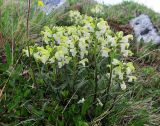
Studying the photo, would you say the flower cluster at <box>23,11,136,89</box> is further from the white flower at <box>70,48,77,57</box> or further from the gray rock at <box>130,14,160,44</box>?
the gray rock at <box>130,14,160,44</box>

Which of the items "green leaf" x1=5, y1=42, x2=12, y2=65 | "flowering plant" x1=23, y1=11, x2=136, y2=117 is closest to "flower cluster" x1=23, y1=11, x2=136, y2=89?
"flowering plant" x1=23, y1=11, x2=136, y2=117

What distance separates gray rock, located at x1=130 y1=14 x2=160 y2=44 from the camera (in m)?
6.53

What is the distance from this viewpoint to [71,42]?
9.91 feet

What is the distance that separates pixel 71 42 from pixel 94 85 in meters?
0.44

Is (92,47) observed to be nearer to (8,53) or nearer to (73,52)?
(73,52)

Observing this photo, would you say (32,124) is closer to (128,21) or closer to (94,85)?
(94,85)

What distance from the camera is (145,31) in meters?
7.07

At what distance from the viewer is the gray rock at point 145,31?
6.53m

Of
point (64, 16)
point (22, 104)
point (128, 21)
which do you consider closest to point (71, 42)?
point (22, 104)

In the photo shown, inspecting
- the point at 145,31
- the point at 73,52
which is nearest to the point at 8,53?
the point at 73,52

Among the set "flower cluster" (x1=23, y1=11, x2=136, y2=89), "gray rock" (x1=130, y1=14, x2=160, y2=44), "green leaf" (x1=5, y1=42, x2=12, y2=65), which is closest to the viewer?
"flower cluster" (x1=23, y1=11, x2=136, y2=89)

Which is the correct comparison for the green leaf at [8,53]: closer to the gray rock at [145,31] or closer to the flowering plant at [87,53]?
the flowering plant at [87,53]

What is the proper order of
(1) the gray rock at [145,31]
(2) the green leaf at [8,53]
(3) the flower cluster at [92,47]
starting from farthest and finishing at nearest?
(1) the gray rock at [145,31] → (2) the green leaf at [8,53] → (3) the flower cluster at [92,47]

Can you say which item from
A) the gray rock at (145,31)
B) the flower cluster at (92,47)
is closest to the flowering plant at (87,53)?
the flower cluster at (92,47)
